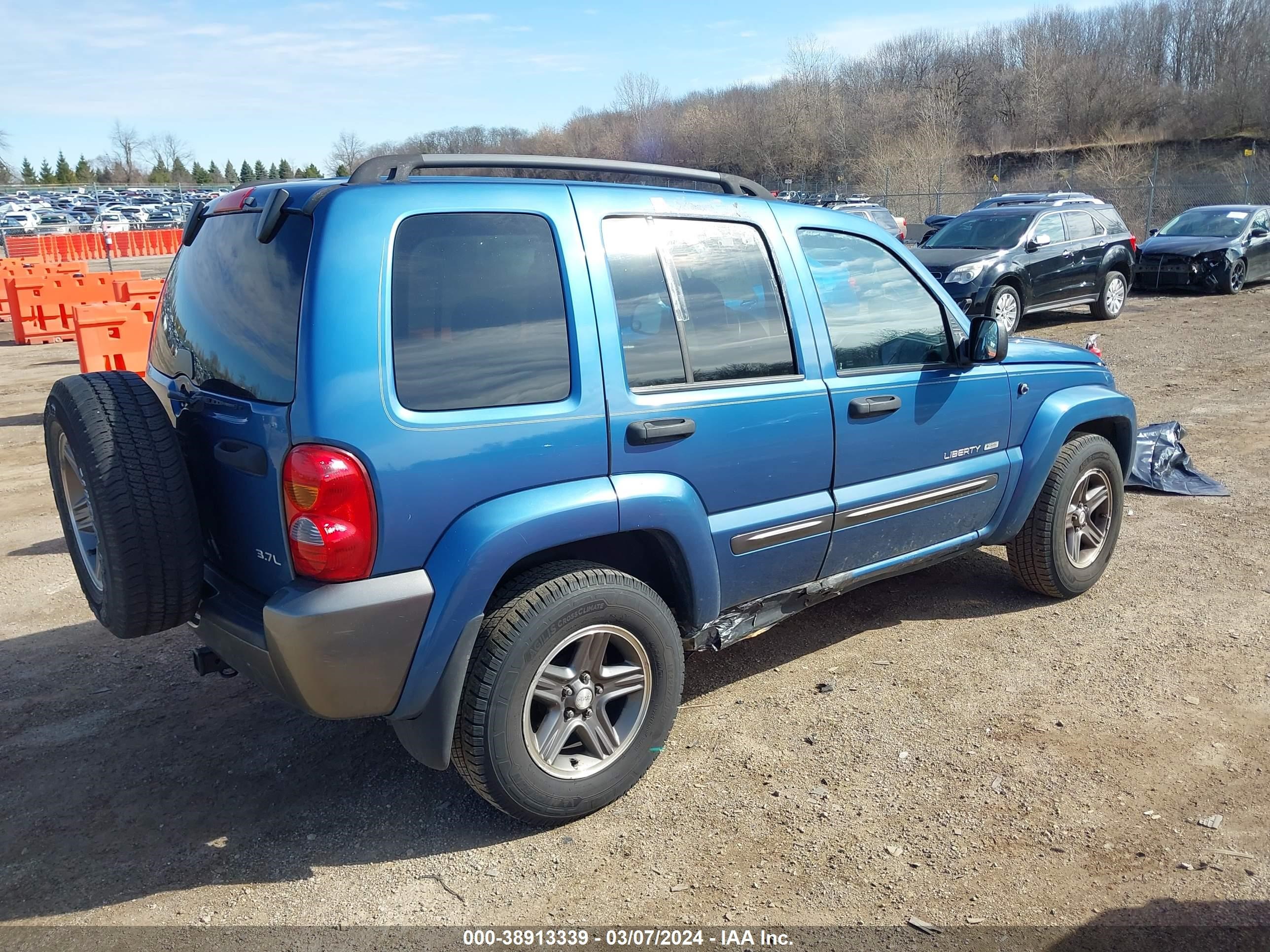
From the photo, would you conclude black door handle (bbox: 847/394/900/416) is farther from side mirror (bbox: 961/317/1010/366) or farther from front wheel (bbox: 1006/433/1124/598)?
front wheel (bbox: 1006/433/1124/598)

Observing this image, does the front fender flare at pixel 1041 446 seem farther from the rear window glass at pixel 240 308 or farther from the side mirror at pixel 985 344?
the rear window glass at pixel 240 308

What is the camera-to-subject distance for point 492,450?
2.83m

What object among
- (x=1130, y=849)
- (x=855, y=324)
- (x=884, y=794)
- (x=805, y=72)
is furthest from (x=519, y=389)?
(x=805, y=72)

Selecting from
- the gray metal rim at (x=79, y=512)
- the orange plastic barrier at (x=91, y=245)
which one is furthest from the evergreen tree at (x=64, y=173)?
the gray metal rim at (x=79, y=512)

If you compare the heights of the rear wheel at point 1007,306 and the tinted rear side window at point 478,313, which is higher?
the tinted rear side window at point 478,313

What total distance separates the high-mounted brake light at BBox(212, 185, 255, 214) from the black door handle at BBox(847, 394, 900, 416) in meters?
2.25

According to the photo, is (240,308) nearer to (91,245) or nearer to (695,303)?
(695,303)

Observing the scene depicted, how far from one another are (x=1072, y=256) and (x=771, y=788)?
1324cm

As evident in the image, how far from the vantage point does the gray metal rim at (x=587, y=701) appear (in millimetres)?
3072

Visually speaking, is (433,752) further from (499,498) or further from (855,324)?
(855,324)

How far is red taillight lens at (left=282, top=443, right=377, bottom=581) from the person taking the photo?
102 inches

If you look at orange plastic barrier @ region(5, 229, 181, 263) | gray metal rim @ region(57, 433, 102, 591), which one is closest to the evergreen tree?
orange plastic barrier @ region(5, 229, 181, 263)

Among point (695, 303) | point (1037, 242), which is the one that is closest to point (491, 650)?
point (695, 303)

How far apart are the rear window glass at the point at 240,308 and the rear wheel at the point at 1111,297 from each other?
1461 cm
